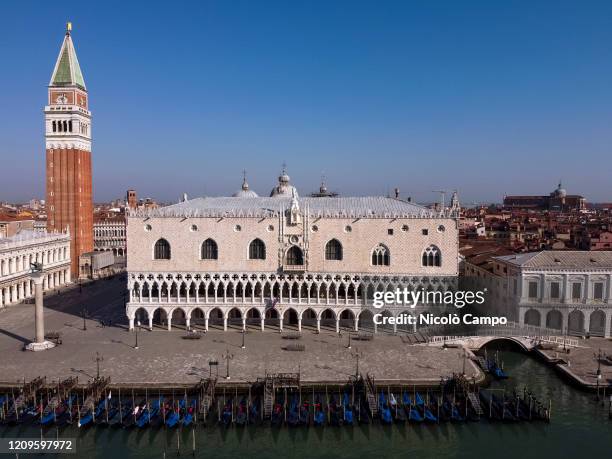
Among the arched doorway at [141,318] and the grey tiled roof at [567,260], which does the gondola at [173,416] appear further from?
the grey tiled roof at [567,260]

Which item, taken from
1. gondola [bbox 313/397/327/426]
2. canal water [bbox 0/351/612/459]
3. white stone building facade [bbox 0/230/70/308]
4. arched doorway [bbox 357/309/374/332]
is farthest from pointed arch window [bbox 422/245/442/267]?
white stone building facade [bbox 0/230/70/308]

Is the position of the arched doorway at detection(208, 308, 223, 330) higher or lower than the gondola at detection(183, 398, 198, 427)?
higher

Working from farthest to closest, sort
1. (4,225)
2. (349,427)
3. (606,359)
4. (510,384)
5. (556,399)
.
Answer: (4,225) → (606,359) → (510,384) → (556,399) → (349,427)

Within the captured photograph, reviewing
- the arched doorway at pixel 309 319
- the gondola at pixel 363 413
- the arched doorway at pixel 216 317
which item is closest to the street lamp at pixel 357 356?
the gondola at pixel 363 413

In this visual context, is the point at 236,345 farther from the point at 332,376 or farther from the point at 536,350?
the point at 536,350

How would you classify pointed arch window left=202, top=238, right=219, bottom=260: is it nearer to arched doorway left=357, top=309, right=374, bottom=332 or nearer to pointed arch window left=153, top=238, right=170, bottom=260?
pointed arch window left=153, top=238, right=170, bottom=260

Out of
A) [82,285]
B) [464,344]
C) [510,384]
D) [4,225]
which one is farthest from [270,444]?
[4,225]

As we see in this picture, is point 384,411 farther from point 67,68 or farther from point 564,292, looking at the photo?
point 67,68
